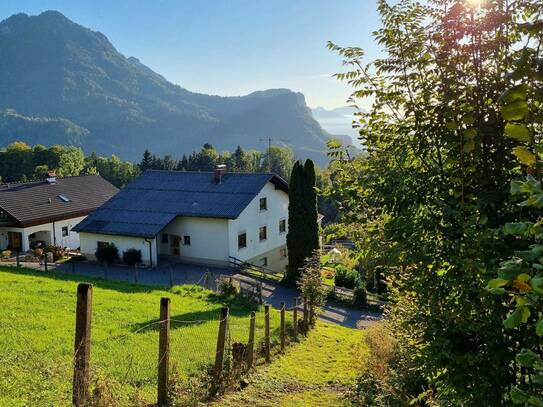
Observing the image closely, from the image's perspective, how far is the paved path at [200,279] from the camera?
21.9m

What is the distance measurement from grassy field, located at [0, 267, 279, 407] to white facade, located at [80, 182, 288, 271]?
8584mm

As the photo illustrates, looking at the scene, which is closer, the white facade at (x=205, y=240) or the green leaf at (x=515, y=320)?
the green leaf at (x=515, y=320)

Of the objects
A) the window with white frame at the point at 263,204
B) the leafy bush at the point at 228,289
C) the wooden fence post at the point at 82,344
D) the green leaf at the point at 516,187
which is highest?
the window with white frame at the point at 263,204

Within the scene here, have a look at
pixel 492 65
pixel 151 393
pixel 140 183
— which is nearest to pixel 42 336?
pixel 151 393

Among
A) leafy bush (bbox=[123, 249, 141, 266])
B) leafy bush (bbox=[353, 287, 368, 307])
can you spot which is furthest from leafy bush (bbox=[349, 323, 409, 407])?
leafy bush (bbox=[123, 249, 141, 266])

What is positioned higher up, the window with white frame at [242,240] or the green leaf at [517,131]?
the green leaf at [517,131]

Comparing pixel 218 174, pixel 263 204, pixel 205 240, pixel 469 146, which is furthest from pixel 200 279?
pixel 469 146

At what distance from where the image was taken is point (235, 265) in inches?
1101

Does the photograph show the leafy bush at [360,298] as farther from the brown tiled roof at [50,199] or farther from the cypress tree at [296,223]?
the brown tiled roof at [50,199]

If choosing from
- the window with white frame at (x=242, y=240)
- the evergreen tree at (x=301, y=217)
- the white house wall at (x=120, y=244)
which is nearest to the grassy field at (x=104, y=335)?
the white house wall at (x=120, y=244)

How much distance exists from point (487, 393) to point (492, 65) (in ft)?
6.73

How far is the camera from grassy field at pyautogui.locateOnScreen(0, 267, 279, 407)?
5.85 m

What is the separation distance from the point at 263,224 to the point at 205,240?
4661 millimetres

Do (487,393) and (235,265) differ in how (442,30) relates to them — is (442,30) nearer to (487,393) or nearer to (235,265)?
(487,393)
